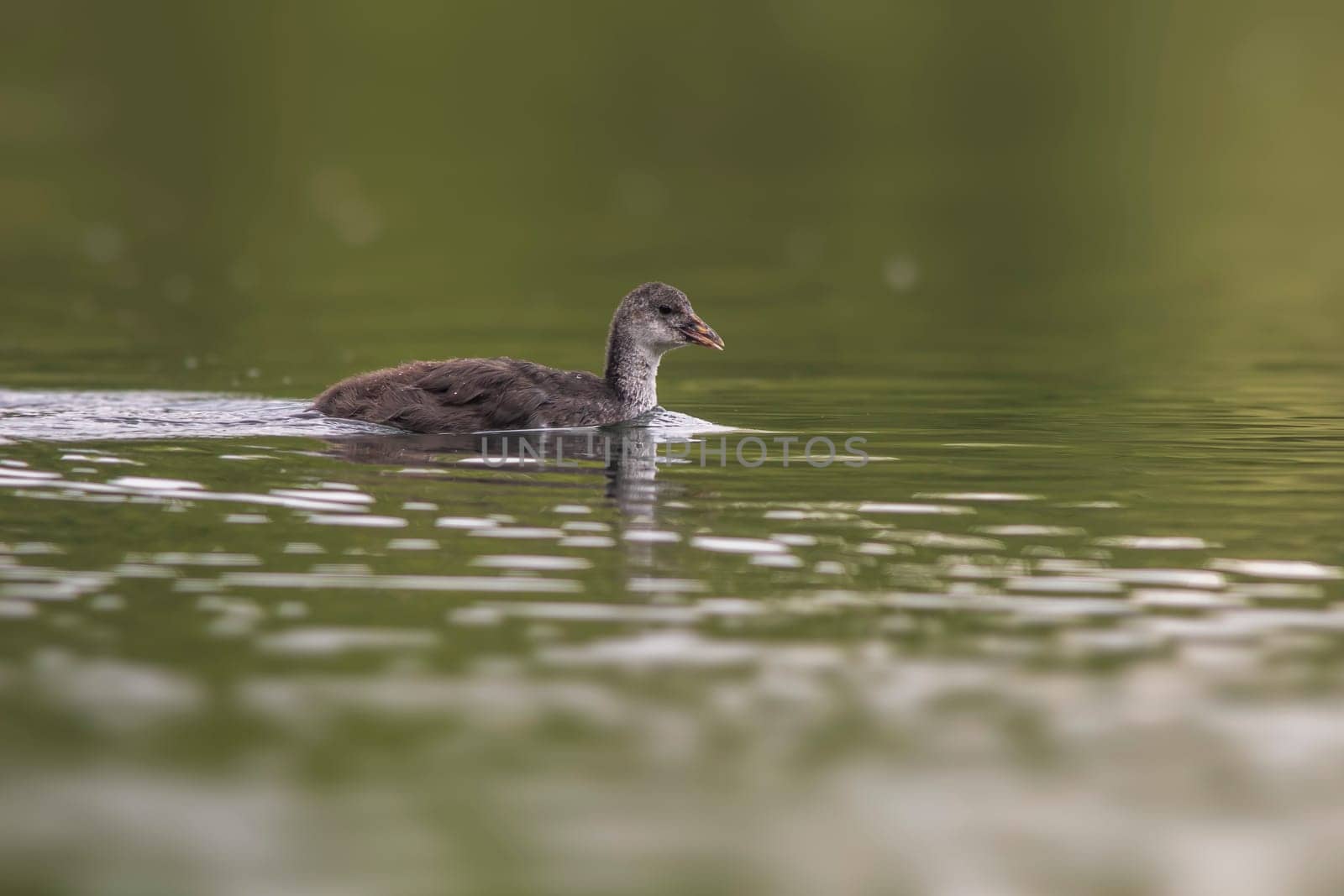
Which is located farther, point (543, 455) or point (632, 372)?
point (632, 372)

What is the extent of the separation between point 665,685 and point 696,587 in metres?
1.52

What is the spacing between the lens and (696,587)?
831 centimetres

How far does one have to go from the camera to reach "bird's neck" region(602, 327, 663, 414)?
14516mm

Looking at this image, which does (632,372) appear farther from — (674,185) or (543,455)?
(674,185)

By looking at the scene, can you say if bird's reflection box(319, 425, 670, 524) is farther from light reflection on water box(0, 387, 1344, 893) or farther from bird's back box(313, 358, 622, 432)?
light reflection on water box(0, 387, 1344, 893)

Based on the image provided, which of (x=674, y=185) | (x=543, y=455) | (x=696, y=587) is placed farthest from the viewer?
(x=674, y=185)

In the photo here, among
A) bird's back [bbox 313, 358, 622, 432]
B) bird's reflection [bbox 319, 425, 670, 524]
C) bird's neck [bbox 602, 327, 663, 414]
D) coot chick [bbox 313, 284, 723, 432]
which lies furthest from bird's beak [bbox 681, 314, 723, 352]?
bird's back [bbox 313, 358, 622, 432]

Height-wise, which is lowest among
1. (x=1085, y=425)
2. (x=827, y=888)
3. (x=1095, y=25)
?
(x=827, y=888)

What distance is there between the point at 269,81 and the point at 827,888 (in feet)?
171

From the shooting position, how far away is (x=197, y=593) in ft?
26.3

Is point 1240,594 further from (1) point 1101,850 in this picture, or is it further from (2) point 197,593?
(2) point 197,593

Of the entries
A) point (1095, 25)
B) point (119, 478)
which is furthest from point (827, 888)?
point (1095, 25)

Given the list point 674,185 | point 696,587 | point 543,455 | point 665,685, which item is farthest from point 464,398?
point 674,185

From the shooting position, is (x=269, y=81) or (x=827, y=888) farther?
(x=269, y=81)
